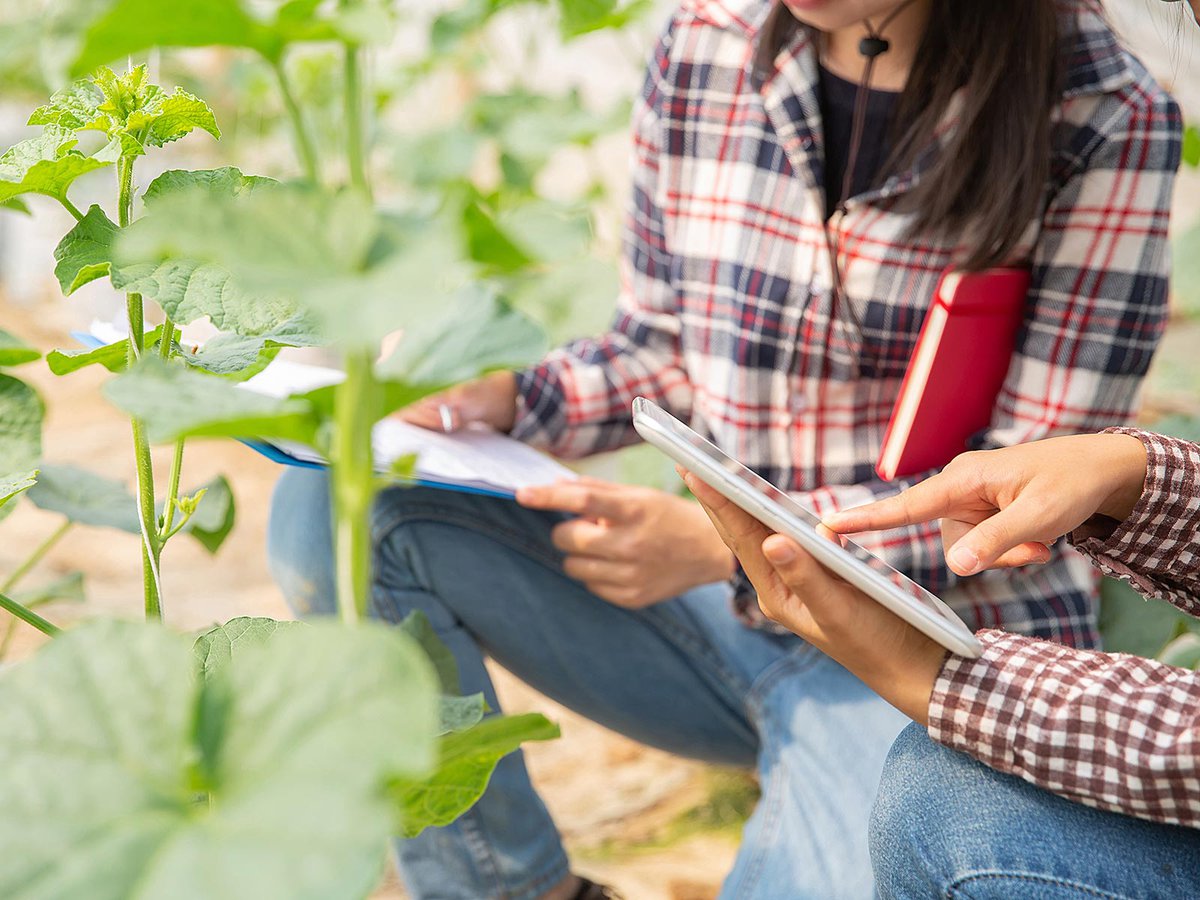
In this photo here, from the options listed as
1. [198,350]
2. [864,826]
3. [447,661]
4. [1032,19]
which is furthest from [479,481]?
[1032,19]

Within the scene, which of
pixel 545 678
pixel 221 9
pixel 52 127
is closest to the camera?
pixel 221 9

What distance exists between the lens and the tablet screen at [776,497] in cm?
59

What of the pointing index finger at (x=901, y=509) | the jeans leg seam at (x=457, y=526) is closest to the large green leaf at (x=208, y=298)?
the pointing index finger at (x=901, y=509)

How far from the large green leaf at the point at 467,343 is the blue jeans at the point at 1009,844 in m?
0.41

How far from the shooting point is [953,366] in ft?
2.85

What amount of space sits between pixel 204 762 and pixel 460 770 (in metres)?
0.15

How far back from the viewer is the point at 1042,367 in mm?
893

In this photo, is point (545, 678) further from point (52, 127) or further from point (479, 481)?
point (52, 127)

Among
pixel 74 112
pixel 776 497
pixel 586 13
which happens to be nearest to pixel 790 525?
pixel 776 497

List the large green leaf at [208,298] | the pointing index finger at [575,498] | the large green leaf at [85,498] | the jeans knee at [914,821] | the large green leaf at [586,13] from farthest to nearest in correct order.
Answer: the large green leaf at [586,13] < the pointing index finger at [575,498] < the large green leaf at [85,498] < the jeans knee at [914,821] < the large green leaf at [208,298]

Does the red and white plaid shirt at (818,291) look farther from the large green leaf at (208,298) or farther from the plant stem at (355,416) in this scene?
the plant stem at (355,416)

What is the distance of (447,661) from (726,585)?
394mm

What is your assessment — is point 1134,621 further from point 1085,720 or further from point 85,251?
point 85,251

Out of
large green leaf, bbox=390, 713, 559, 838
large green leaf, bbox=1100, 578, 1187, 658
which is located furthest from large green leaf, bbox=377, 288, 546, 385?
large green leaf, bbox=1100, 578, 1187, 658
